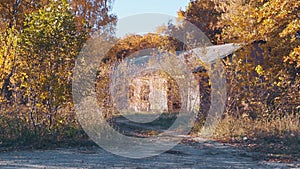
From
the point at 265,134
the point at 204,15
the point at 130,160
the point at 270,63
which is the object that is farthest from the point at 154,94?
the point at 204,15

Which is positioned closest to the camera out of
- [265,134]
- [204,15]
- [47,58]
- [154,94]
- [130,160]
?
[130,160]

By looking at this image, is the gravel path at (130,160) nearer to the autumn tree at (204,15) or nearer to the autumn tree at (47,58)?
the autumn tree at (47,58)

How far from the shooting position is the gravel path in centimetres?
795

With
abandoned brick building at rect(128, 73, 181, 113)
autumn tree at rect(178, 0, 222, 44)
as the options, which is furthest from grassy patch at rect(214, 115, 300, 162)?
autumn tree at rect(178, 0, 222, 44)

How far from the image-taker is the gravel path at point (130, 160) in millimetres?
7949

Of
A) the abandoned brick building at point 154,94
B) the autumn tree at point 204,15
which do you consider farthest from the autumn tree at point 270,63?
the autumn tree at point 204,15

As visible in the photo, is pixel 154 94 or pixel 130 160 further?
pixel 154 94

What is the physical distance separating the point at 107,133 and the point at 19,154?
9.49ft

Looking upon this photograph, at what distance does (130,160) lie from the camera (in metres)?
8.52

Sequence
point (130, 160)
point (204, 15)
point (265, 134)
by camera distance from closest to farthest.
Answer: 1. point (130, 160)
2. point (265, 134)
3. point (204, 15)

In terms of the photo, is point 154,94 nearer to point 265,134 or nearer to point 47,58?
point 265,134

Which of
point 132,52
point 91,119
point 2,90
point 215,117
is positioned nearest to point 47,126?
point 91,119

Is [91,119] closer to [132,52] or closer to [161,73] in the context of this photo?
[161,73]

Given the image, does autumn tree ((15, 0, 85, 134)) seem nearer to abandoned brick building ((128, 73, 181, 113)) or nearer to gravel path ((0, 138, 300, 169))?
gravel path ((0, 138, 300, 169))
